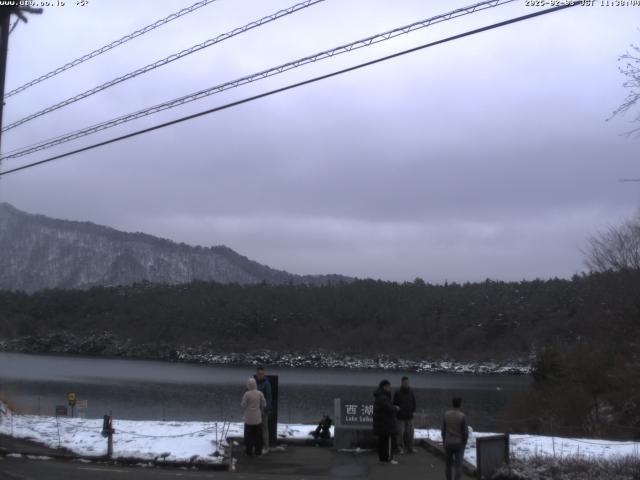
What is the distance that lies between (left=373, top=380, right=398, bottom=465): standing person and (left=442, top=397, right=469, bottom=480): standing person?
236 centimetres

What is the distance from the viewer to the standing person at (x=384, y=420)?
15.4m

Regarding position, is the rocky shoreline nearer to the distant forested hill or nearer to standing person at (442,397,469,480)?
the distant forested hill

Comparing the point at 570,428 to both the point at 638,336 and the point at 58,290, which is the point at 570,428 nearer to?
the point at 638,336

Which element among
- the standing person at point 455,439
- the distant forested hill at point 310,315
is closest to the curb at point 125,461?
the standing person at point 455,439

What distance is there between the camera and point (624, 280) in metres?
38.4

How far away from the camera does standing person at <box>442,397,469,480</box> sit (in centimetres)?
1294

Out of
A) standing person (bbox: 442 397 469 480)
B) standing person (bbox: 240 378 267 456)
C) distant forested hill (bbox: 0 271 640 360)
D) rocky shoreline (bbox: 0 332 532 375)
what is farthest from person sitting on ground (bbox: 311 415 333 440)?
rocky shoreline (bbox: 0 332 532 375)

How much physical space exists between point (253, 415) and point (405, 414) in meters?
3.37

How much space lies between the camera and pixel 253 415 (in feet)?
50.3

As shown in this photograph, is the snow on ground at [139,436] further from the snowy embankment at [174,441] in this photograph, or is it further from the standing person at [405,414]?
the standing person at [405,414]

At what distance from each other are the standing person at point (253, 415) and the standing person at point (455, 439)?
4.02 metres

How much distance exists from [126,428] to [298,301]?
487 feet

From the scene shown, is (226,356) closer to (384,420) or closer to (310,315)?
(310,315)

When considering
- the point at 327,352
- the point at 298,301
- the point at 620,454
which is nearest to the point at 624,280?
the point at 620,454
